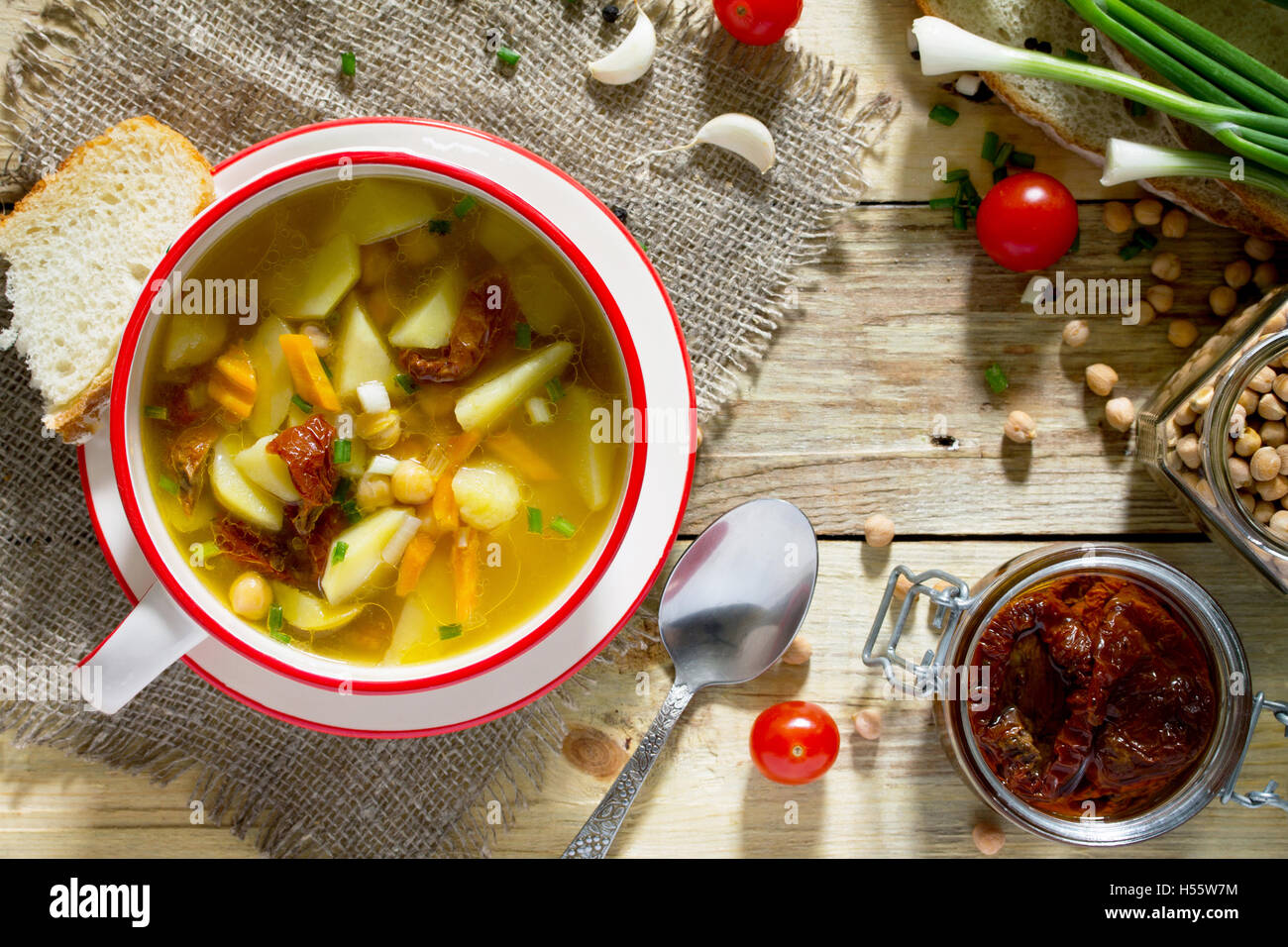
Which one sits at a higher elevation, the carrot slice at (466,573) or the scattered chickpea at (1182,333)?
the scattered chickpea at (1182,333)

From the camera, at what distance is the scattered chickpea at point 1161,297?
1622 millimetres

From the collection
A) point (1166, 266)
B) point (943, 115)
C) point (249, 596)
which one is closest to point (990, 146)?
point (943, 115)

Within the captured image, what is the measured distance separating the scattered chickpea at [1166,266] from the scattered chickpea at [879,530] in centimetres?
59

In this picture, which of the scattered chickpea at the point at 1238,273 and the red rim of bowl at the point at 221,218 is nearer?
the red rim of bowl at the point at 221,218

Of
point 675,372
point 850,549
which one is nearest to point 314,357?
point 675,372

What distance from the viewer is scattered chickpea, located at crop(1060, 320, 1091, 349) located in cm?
162

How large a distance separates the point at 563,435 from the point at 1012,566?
703 millimetres

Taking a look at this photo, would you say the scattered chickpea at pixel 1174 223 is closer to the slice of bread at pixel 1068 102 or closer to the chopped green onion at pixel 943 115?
the slice of bread at pixel 1068 102

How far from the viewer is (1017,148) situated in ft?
5.34

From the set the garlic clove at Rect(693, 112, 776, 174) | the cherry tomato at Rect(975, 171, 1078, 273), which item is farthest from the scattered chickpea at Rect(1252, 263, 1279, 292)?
the garlic clove at Rect(693, 112, 776, 174)

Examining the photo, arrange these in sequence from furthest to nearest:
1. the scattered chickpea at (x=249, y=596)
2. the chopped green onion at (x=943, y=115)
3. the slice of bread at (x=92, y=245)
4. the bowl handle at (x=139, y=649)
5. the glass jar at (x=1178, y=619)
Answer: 1. the chopped green onion at (x=943, y=115)
2. the glass jar at (x=1178, y=619)
3. the slice of bread at (x=92, y=245)
4. the scattered chickpea at (x=249, y=596)
5. the bowl handle at (x=139, y=649)

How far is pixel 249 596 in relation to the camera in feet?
4.17

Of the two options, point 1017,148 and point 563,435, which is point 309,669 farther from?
point 1017,148

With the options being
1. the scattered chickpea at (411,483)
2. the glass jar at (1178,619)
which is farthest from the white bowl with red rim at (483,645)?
the glass jar at (1178,619)
